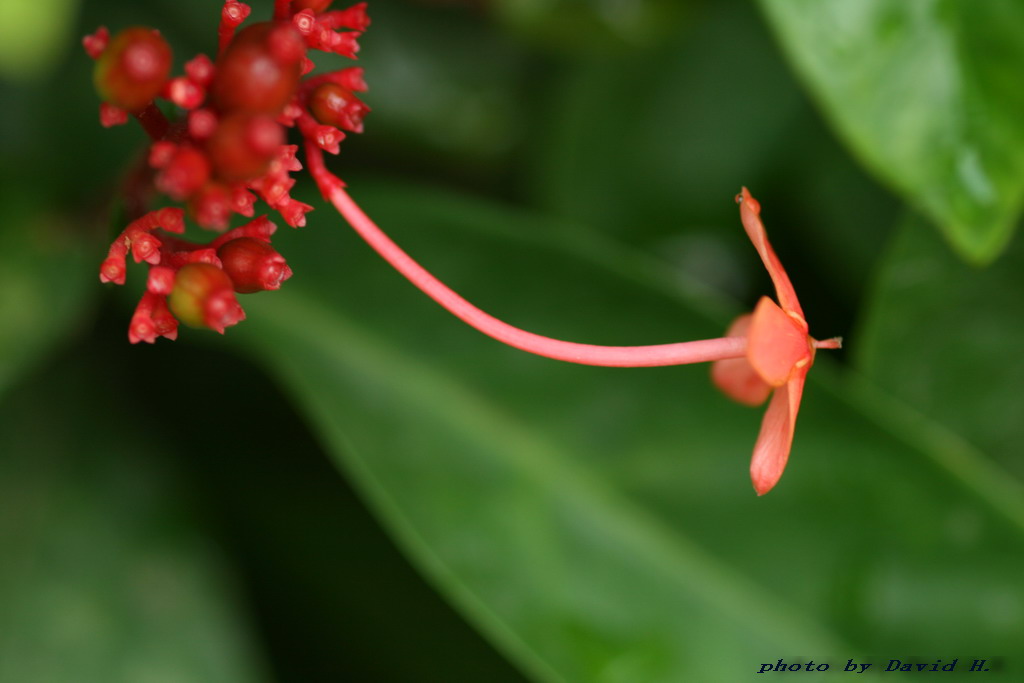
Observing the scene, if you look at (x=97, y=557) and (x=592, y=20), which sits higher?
(x=592, y=20)

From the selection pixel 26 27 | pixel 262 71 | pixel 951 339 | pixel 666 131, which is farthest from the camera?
pixel 666 131

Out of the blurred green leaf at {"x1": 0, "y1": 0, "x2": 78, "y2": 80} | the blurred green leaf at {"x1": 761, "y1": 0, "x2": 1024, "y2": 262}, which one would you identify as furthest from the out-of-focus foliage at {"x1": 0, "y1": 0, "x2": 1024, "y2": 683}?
the blurred green leaf at {"x1": 0, "y1": 0, "x2": 78, "y2": 80}

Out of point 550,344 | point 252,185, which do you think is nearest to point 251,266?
point 252,185

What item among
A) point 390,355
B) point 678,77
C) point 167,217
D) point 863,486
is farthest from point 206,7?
point 863,486

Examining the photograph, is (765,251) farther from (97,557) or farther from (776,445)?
(97,557)

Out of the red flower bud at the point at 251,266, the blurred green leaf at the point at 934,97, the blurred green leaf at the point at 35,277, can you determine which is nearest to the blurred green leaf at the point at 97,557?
the blurred green leaf at the point at 35,277

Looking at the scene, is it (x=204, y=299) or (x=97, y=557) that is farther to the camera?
(x=97, y=557)

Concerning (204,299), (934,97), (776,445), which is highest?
(934,97)
